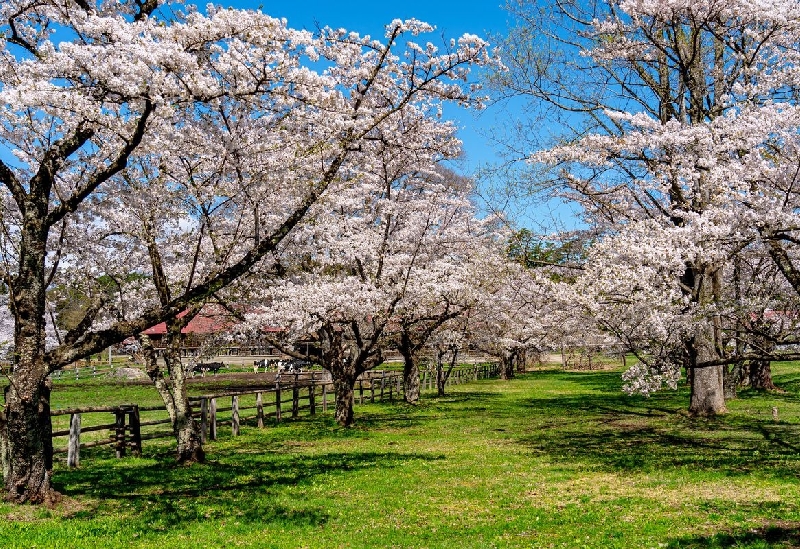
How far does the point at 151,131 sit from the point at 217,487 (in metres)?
5.85

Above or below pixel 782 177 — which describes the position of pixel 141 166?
above

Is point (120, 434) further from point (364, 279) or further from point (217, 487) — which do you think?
point (364, 279)

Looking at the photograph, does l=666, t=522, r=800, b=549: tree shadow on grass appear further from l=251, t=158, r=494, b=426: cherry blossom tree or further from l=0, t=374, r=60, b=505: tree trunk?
l=251, t=158, r=494, b=426: cherry blossom tree

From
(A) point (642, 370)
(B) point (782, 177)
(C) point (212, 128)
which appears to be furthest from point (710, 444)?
(C) point (212, 128)

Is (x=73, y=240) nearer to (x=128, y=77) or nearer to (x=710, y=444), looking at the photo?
(x=128, y=77)


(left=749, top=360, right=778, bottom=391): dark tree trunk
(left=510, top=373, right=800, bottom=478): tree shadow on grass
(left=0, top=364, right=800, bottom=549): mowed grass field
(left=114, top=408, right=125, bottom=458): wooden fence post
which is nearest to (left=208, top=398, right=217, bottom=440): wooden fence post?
(left=0, top=364, right=800, bottom=549): mowed grass field

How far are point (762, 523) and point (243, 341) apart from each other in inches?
570

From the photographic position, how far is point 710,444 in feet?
50.7

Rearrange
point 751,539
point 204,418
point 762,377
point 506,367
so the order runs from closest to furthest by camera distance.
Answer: point 751,539
point 204,418
point 762,377
point 506,367

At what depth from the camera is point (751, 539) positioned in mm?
7883

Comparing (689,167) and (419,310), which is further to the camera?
(419,310)

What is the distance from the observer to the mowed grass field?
8133 mm

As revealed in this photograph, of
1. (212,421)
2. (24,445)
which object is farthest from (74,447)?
(24,445)

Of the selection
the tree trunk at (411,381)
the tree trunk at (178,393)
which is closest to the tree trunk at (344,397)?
the tree trunk at (178,393)
